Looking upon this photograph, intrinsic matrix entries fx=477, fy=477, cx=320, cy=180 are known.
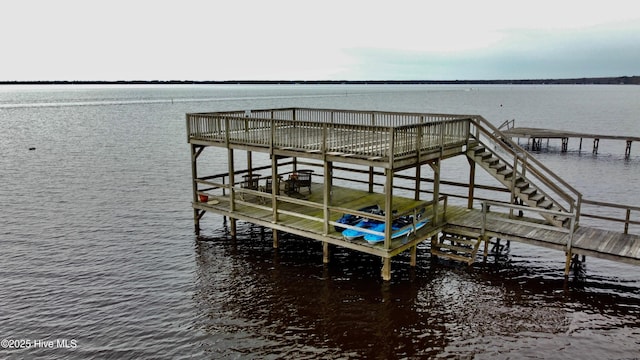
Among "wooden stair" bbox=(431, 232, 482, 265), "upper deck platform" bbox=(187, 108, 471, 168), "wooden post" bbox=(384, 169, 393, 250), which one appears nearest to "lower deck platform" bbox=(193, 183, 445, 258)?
"wooden post" bbox=(384, 169, 393, 250)

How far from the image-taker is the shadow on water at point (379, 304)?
13.1 meters

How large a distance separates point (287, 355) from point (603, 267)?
12.8 meters

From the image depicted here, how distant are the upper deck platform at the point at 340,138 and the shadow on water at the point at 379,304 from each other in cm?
432

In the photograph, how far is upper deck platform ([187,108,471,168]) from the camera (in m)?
15.5

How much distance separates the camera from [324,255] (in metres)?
18.1

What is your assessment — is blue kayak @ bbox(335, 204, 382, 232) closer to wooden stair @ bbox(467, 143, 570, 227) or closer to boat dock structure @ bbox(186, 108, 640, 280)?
boat dock structure @ bbox(186, 108, 640, 280)

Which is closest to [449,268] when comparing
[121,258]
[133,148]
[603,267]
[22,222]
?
[603,267]

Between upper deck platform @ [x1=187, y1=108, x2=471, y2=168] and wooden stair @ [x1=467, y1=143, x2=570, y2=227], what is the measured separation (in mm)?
831

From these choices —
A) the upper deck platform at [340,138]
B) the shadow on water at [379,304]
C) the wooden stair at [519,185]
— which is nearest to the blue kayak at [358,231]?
the shadow on water at [379,304]

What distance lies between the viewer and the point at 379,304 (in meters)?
15.0

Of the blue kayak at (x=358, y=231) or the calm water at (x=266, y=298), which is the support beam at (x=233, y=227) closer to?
the calm water at (x=266, y=298)

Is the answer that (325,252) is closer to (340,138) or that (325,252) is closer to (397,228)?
(397,228)

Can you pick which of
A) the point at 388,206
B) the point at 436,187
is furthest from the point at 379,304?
the point at 436,187

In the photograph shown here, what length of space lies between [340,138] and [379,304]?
19.2 ft
